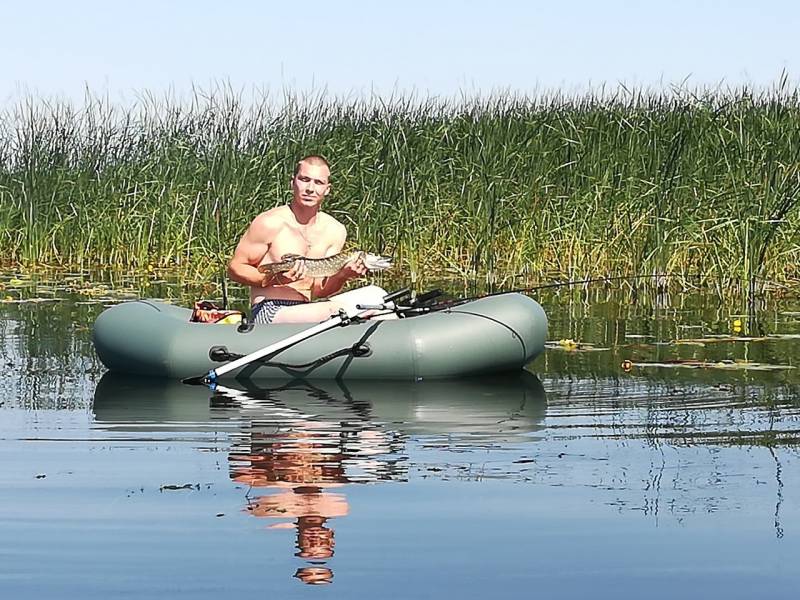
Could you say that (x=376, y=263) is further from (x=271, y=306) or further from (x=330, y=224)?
(x=271, y=306)

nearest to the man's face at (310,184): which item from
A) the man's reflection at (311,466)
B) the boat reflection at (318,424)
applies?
the boat reflection at (318,424)

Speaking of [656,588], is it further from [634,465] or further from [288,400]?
[288,400]

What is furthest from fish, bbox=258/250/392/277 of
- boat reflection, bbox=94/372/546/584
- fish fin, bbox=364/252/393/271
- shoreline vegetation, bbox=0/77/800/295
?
shoreline vegetation, bbox=0/77/800/295

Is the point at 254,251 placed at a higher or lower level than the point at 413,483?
higher

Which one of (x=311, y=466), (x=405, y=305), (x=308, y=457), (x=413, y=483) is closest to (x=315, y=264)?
(x=405, y=305)

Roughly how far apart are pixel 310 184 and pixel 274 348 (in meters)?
0.86

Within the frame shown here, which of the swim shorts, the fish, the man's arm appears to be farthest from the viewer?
the swim shorts

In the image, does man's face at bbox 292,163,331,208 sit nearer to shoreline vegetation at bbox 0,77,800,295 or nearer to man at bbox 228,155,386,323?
man at bbox 228,155,386,323

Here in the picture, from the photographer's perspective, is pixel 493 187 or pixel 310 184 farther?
pixel 493 187

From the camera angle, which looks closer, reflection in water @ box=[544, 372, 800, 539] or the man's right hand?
reflection in water @ box=[544, 372, 800, 539]

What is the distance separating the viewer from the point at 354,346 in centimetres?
915

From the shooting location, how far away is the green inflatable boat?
30.1 ft

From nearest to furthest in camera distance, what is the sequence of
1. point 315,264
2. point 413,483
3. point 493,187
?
point 413,483 < point 315,264 < point 493,187

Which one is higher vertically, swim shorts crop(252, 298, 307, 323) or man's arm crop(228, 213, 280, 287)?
man's arm crop(228, 213, 280, 287)
